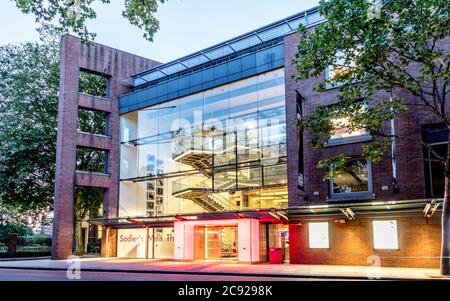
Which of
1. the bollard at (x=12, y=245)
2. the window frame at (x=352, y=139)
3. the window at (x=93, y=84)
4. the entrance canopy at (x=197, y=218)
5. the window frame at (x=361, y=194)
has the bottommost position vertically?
the bollard at (x=12, y=245)

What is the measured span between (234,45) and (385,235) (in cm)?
1677

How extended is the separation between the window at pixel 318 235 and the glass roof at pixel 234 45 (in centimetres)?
1166

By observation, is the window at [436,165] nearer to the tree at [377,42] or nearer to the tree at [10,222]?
the tree at [377,42]

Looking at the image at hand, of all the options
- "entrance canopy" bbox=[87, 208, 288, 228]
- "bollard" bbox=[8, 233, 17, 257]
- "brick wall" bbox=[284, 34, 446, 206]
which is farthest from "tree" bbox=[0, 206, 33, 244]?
"brick wall" bbox=[284, 34, 446, 206]

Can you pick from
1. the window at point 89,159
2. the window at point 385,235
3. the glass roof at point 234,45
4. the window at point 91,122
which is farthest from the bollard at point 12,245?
the window at point 385,235

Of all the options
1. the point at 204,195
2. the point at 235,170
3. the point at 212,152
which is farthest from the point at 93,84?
the point at 235,170

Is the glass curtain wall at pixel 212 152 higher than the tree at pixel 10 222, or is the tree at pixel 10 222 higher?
the glass curtain wall at pixel 212 152

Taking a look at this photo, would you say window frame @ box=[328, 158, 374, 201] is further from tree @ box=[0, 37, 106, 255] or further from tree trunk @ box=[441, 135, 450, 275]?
tree @ box=[0, 37, 106, 255]

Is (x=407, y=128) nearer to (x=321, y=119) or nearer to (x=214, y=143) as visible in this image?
(x=321, y=119)

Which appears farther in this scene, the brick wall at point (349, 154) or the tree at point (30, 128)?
the tree at point (30, 128)

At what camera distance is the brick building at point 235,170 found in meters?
22.0

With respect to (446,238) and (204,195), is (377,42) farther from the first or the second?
(204,195)

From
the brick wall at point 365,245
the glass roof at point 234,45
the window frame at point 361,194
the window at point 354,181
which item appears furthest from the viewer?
the glass roof at point 234,45

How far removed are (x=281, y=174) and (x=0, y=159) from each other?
21664 millimetres
